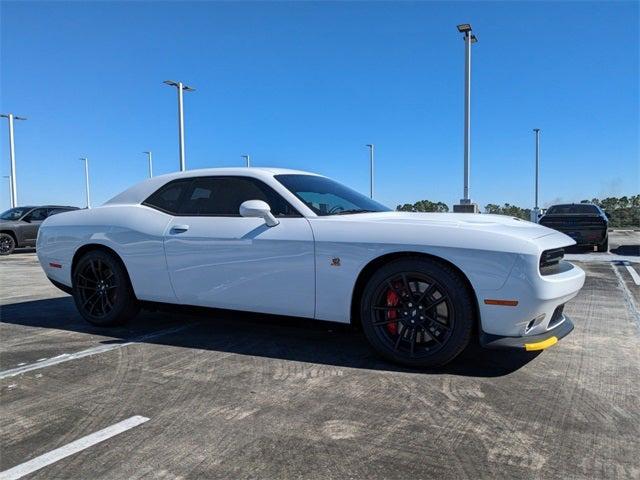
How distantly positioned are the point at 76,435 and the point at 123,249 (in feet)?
7.86

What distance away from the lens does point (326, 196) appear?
4441 millimetres

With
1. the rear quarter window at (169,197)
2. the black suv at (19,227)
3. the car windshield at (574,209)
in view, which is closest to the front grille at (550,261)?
the rear quarter window at (169,197)

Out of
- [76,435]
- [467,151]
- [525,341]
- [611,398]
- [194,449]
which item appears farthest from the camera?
Answer: [467,151]

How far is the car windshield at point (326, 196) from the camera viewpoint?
4250 millimetres

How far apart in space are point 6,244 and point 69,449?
15318mm

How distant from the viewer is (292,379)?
3467 mm

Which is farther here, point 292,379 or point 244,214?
point 244,214

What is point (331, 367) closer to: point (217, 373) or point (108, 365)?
point (217, 373)

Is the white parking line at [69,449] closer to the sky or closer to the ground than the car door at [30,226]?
closer to the ground

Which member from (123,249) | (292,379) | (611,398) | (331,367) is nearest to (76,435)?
(292,379)

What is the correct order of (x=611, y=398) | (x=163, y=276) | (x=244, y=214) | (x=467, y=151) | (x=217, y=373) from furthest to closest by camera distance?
(x=467, y=151) < (x=163, y=276) < (x=244, y=214) < (x=217, y=373) < (x=611, y=398)

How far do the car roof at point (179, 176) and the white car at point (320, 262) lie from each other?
15 mm

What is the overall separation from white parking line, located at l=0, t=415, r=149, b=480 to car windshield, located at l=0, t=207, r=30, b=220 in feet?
50.9

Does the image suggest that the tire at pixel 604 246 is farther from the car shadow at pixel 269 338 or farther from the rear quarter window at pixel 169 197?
the rear quarter window at pixel 169 197
